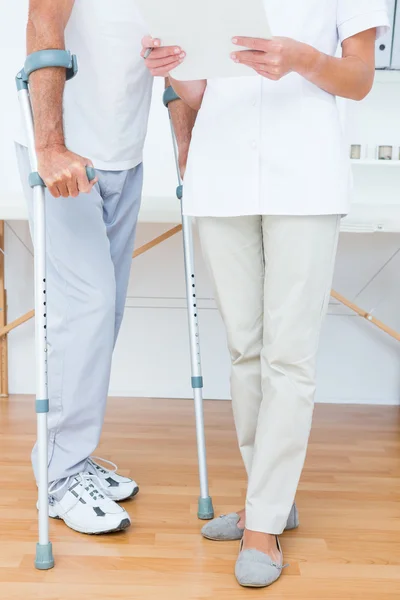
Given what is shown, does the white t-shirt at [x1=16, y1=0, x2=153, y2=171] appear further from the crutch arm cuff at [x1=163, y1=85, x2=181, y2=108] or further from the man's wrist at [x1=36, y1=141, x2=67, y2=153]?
the man's wrist at [x1=36, y1=141, x2=67, y2=153]

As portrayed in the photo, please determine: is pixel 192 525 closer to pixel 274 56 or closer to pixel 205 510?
pixel 205 510

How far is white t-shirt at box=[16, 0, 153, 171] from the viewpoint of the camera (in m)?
1.53

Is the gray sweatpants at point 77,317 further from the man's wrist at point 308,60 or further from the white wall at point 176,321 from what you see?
the white wall at point 176,321

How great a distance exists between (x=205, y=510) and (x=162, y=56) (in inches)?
36.8

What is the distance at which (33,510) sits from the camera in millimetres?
1648

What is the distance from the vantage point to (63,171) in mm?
1262

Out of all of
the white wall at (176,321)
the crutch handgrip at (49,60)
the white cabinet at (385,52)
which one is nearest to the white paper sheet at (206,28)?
the crutch handgrip at (49,60)

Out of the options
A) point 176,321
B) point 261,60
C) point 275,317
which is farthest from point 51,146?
point 176,321

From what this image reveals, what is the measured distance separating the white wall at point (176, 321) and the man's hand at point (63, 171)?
4.75 feet

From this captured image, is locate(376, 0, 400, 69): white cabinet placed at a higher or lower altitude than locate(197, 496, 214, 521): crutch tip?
higher

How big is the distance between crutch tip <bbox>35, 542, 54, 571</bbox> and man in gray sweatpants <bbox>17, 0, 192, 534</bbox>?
167 mm

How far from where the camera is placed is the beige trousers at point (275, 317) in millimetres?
1310

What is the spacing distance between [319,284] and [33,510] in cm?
82

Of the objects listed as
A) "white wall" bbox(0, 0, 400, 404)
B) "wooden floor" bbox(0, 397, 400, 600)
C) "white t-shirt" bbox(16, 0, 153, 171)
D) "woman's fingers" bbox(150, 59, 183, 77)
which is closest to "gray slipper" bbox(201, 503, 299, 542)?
"wooden floor" bbox(0, 397, 400, 600)
